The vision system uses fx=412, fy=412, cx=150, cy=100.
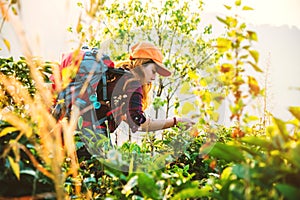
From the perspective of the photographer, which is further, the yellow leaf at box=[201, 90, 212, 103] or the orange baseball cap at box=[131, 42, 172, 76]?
the orange baseball cap at box=[131, 42, 172, 76]

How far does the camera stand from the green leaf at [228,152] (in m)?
1.15

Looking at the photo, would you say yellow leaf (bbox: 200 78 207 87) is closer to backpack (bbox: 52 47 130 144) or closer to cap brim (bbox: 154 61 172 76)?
backpack (bbox: 52 47 130 144)

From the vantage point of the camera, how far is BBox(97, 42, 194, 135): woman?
3.68 m

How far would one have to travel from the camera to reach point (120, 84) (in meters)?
3.71

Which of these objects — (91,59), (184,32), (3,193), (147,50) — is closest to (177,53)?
(184,32)

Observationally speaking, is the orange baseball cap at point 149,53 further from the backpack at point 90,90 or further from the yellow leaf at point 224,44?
the yellow leaf at point 224,44

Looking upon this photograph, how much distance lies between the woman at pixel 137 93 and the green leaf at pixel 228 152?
7.20 ft

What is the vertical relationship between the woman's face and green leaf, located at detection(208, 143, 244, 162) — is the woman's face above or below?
below

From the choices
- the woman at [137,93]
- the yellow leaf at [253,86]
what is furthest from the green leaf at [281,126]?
the woman at [137,93]

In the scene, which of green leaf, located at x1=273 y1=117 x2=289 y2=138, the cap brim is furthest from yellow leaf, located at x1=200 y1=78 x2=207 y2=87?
the cap brim

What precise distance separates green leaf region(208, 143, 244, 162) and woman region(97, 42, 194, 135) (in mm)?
2193

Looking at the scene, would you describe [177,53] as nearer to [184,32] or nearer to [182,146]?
[184,32]

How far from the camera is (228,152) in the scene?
1184 mm

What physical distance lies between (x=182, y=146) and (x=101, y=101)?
0.82 metres
